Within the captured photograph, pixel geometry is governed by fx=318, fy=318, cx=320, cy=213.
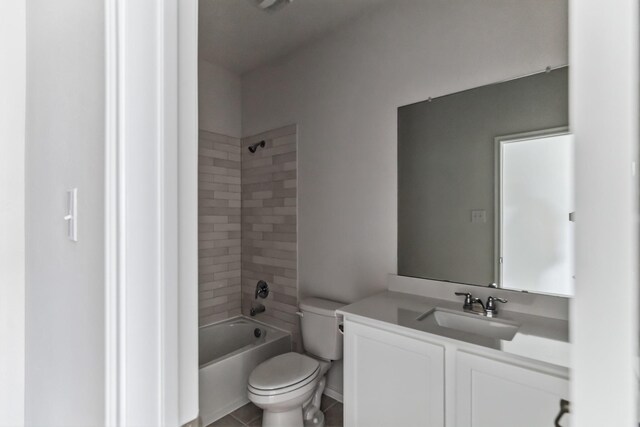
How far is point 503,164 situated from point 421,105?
0.56 metres

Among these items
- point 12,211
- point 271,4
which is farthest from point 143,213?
point 271,4

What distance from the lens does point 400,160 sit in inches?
74.1

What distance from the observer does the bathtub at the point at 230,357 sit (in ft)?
6.62

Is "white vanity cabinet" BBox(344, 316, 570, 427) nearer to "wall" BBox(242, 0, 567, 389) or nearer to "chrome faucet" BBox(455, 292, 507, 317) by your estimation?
"chrome faucet" BBox(455, 292, 507, 317)

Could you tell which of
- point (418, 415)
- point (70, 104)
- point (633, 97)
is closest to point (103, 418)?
point (70, 104)

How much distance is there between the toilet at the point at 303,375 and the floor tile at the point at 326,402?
0.12m

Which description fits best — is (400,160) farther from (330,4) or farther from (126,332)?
(126,332)

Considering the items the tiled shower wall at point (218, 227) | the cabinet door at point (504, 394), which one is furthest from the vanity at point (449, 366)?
the tiled shower wall at point (218, 227)

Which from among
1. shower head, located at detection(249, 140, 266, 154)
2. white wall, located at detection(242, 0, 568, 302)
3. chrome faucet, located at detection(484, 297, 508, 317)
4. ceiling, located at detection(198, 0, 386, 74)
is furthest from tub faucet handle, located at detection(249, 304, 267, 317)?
ceiling, located at detection(198, 0, 386, 74)

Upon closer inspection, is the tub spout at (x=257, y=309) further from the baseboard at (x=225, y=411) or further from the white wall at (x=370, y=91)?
the baseboard at (x=225, y=411)

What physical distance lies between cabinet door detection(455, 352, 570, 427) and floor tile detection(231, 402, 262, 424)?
4.54ft

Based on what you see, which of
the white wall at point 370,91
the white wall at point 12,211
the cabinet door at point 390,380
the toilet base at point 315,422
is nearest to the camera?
the white wall at point 12,211

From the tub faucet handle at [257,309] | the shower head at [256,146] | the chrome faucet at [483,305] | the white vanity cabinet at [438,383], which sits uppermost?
the shower head at [256,146]

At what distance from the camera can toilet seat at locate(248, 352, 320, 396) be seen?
171 centimetres
